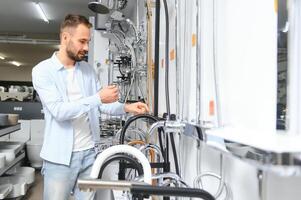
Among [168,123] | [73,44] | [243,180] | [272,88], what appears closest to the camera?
[272,88]

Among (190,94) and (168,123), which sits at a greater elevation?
(190,94)

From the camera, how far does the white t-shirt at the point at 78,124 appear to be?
1960mm

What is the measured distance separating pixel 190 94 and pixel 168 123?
237 mm

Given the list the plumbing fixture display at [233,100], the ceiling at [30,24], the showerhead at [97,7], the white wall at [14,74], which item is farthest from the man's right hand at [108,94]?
the white wall at [14,74]

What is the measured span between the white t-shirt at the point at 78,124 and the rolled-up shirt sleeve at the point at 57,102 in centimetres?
12

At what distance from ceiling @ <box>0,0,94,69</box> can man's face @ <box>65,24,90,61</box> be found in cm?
426

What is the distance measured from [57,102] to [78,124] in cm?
23

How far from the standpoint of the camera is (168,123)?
1453 millimetres

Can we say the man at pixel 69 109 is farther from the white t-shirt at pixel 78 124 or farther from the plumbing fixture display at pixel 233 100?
the plumbing fixture display at pixel 233 100

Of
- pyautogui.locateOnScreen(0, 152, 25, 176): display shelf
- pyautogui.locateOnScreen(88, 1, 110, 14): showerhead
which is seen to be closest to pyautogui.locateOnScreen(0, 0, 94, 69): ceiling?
pyautogui.locateOnScreen(0, 152, 25, 176): display shelf

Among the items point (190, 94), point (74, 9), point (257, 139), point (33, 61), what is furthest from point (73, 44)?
point (33, 61)

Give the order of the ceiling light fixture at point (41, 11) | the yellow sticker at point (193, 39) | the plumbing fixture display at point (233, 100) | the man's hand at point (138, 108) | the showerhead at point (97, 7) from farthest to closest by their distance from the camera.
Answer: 1. the ceiling light fixture at point (41, 11)
2. the showerhead at point (97, 7)
3. the man's hand at point (138, 108)
4. the yellow sticker at point (193, 39)
5. the plumbing fixture display at point (233, 100)

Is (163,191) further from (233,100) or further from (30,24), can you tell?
(30,24)

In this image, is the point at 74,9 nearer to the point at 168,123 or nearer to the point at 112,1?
the point at 112,1
